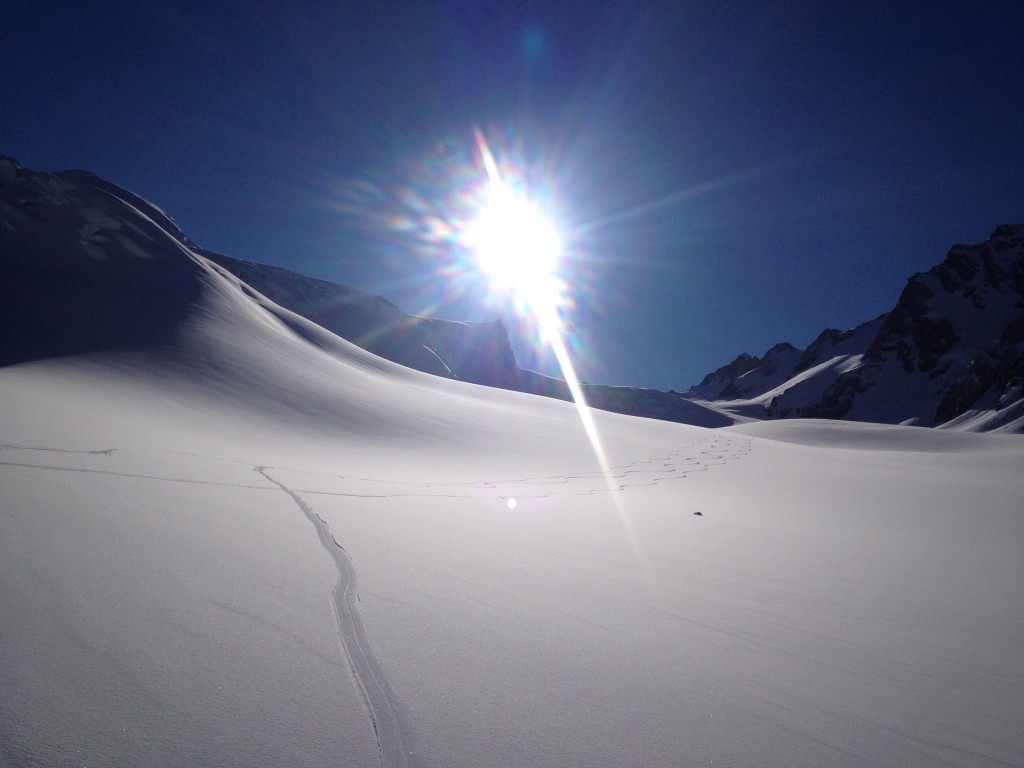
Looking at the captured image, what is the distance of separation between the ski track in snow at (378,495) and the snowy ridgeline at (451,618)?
0.01m

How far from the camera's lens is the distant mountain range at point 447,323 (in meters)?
11.9

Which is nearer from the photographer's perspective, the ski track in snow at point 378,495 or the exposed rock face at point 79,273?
the ski track in snow at point 378,495

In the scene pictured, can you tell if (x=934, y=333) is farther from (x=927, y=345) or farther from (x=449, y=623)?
(x=449, y=623)

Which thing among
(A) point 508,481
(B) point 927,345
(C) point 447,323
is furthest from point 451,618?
(B) point 927,345

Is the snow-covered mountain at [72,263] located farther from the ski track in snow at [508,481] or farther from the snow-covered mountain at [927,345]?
the snow-covered mountain at [927,345]

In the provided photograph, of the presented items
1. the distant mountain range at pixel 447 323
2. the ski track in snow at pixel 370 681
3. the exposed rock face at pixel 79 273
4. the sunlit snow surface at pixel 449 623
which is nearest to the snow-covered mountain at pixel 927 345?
the distant mountain range at pixel 447 323

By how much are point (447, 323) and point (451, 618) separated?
8277 centimetres

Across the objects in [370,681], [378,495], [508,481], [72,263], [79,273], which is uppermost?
[72,263]

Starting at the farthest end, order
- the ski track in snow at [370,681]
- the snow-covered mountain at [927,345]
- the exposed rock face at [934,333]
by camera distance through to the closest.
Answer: the exposed rock face at [934,333]
the snow-covered mountain at [927,345]
the ski track in snow at [370,681]

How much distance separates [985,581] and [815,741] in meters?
3.28

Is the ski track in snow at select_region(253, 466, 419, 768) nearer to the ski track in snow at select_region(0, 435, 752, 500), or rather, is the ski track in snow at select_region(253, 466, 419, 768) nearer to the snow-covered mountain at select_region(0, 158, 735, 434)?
the ski track in snow at select_region(0, 435, 752, 500)

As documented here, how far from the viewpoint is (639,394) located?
11656 cm

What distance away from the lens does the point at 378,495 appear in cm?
450

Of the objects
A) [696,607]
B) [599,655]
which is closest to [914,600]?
[696,607]
